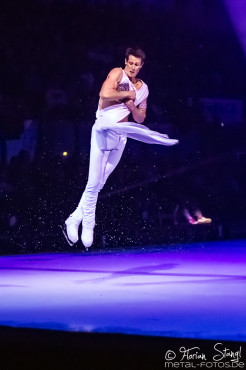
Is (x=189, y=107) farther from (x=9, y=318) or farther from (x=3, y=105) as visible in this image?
(x=9, y=318)

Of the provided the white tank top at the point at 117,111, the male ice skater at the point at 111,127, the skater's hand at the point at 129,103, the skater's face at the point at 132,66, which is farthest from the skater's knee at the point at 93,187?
the skater's face at the point at 132,66

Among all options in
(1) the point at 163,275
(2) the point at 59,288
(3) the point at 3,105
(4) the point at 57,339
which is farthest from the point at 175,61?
(4) the point at 57,339

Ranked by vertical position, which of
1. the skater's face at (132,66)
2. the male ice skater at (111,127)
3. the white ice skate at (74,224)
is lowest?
the white ice skate at (74,224)

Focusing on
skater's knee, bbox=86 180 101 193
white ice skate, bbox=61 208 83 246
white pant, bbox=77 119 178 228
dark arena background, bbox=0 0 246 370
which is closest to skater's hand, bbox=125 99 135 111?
white pant, bbox=77 119 178 228

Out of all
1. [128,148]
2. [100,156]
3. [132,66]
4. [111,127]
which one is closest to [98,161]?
[100,156]

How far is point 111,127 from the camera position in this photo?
198 inches

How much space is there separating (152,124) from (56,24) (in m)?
1.29

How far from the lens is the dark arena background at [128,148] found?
571 cm

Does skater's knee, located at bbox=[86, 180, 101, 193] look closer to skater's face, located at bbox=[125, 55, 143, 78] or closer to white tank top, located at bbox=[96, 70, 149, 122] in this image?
white tank top, located at bbox=[96, 70, 149, 122]

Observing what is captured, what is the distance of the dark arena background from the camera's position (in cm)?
571

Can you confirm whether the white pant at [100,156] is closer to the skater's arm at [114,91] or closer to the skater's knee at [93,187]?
the skater's knee at [93,187]

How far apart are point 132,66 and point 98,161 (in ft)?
2.47

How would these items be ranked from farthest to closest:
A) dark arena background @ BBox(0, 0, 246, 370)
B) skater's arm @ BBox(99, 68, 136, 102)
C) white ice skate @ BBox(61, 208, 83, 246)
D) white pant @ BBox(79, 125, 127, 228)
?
dark arena background @ BBox(0, 0, 246, 370) < white ice skate @ BBox(61, 208, 83, 246) < white pant @ BBox(79, 125, 127, 228) < skater's arm @ BBox(99, 68, 136, 102)

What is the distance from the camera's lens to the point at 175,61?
6.87 m
